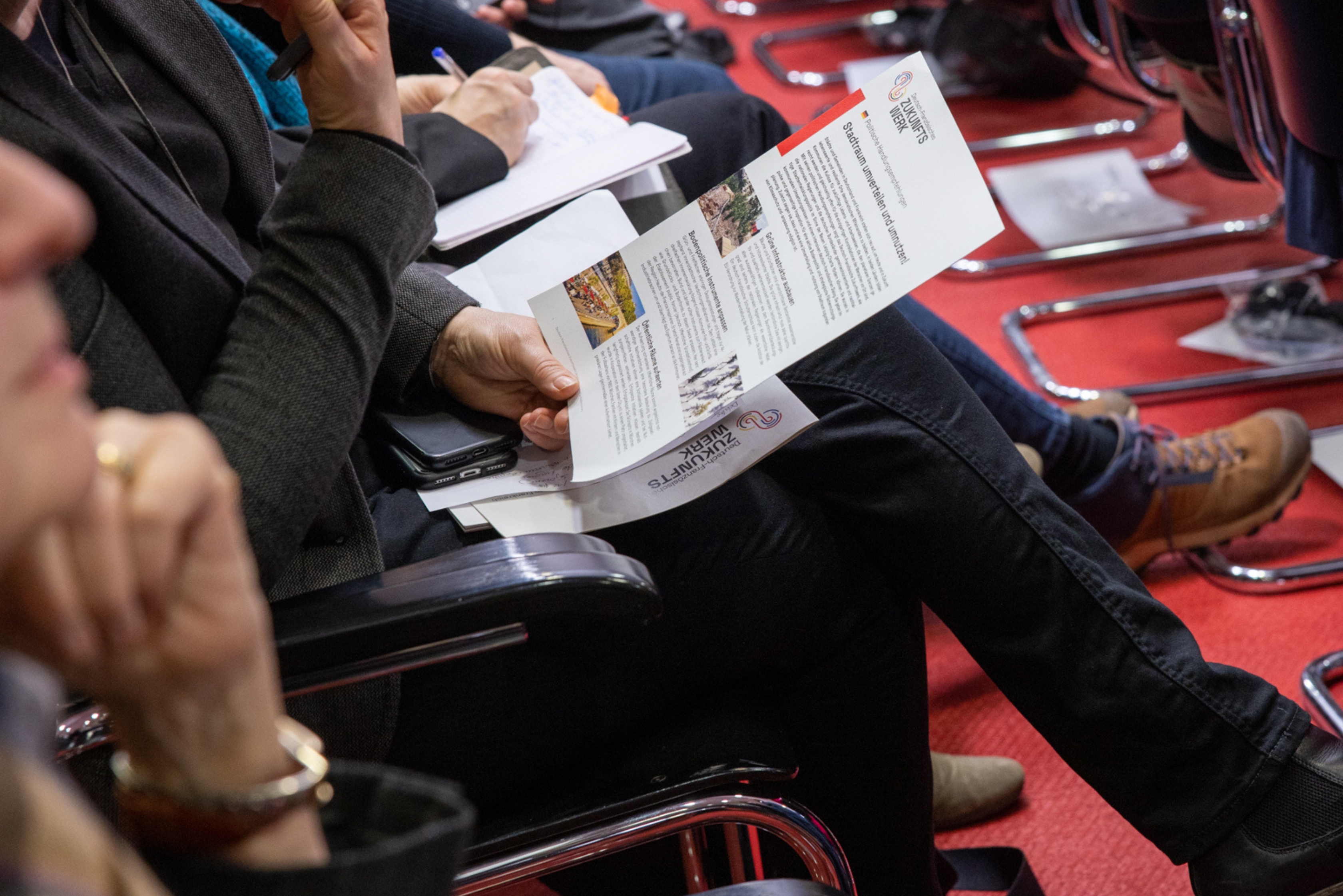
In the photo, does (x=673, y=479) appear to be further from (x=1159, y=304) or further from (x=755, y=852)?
(x=1159, y=304)

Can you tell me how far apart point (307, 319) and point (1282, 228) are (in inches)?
81.1

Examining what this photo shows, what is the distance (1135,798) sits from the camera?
864 millimetres

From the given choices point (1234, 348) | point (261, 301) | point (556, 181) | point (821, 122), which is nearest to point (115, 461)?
point (261, 301)

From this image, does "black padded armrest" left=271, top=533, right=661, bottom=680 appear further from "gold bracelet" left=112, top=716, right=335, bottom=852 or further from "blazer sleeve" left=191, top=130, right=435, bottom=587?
"gold bracelet" left=112, top=716, right=335, bottom=852

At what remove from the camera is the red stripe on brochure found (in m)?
0.82

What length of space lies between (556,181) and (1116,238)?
1468mm

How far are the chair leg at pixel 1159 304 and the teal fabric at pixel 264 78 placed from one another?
1164 millimetres

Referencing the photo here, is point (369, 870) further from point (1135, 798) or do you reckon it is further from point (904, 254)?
point (1135, 798)

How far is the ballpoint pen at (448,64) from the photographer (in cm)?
134

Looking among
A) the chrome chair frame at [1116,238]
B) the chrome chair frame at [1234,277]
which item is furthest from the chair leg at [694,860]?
the chrome chair frame at [1116,238]

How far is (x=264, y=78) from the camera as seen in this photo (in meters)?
1.16

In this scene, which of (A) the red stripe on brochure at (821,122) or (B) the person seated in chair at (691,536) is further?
(A) the red stripe on brochure at (821,122)

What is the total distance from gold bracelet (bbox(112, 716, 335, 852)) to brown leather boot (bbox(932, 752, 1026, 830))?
2.87 ft

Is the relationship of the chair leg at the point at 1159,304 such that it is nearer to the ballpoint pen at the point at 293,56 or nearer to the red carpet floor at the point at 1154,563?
the red carpet floor at the point at 1154,563
